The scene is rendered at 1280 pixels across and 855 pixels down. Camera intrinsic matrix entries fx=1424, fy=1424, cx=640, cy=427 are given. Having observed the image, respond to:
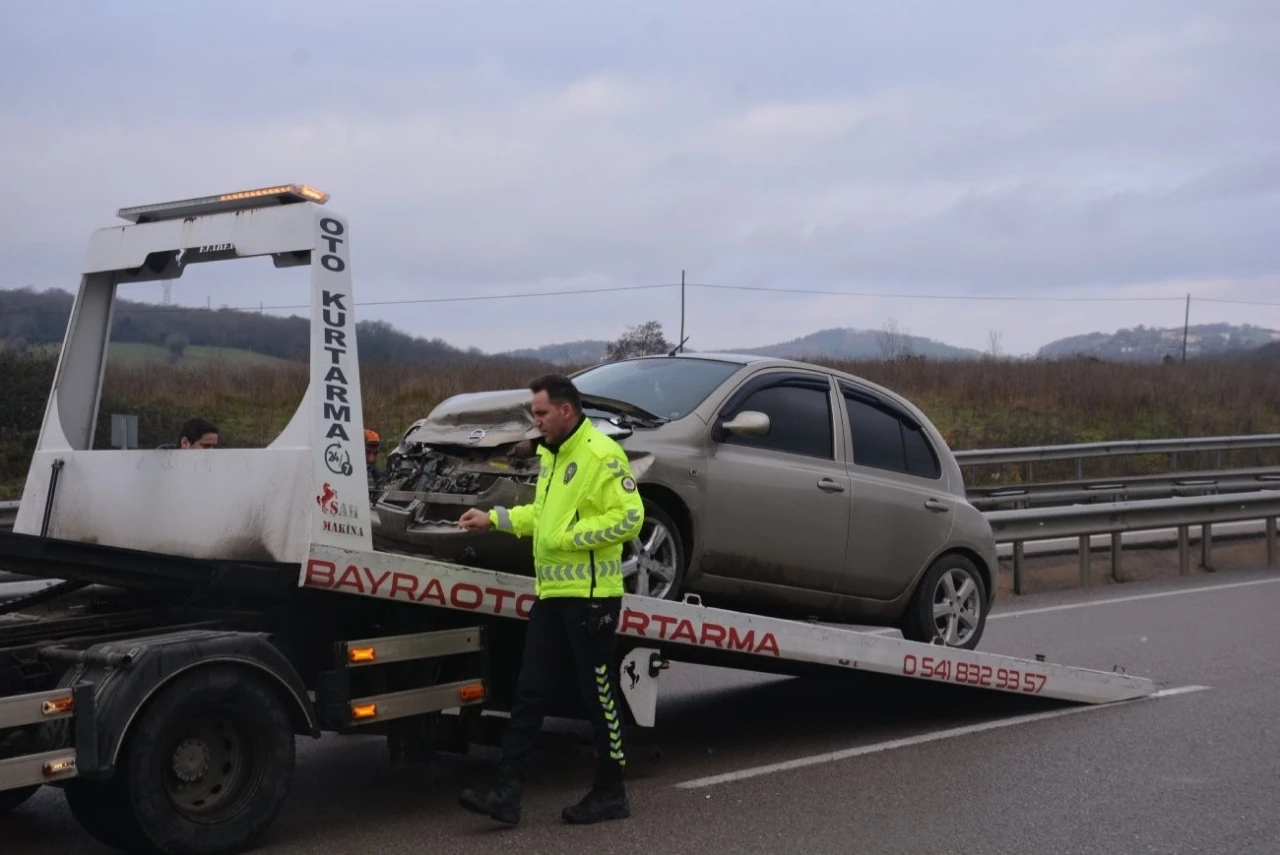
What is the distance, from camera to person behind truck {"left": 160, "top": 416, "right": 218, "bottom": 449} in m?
6.51

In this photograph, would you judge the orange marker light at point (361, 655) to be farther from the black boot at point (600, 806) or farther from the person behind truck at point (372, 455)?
the black boot at point (600, 806)

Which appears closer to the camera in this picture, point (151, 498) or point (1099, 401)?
point (151, 498)

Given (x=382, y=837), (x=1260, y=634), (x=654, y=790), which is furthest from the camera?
(x=1260, y=634)

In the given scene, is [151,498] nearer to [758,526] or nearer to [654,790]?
[654,790]

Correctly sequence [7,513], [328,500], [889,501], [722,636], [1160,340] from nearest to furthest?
[328,500], [722,636], [889,501], [7,513], [1160,340]

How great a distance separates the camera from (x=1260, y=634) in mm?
11477

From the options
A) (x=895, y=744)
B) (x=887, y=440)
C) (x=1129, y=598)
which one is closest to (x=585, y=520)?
(x=895, y=744)

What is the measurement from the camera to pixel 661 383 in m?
8.11

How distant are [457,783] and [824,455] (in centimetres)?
288

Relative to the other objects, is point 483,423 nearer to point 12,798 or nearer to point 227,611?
point 227,611

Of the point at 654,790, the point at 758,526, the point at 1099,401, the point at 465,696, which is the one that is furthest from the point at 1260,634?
the point at 1099,401

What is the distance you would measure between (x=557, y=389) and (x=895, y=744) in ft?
10.2

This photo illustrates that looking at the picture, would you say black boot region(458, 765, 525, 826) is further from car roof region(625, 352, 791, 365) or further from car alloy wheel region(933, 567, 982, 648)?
car alloy wheel region(933, 567, 982, 648)

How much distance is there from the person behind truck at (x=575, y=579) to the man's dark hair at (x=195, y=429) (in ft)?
4.31
